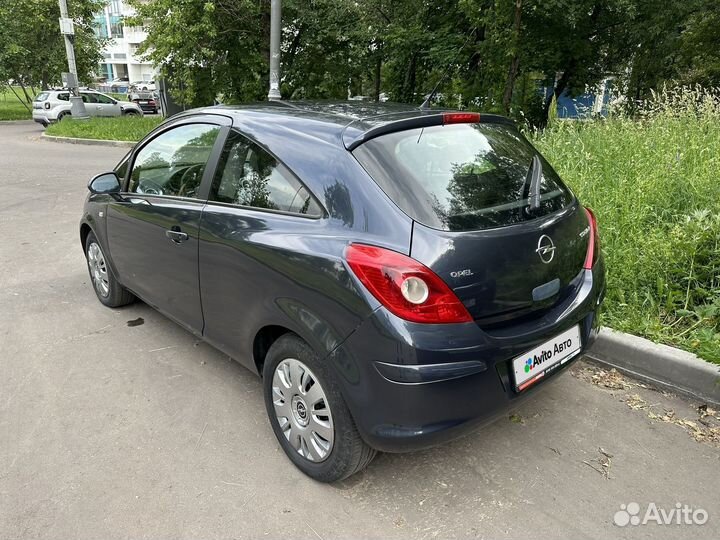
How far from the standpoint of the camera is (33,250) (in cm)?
606

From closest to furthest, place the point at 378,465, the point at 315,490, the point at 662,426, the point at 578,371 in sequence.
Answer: the point at 315,490 → the point at 378,465 → the point at 662,426 → the point at 578,371

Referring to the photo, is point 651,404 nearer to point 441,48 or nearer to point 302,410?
point 302,410

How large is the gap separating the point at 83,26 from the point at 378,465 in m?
29.0

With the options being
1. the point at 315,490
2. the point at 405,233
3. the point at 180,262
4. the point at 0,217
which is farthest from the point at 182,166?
the point at 0,217

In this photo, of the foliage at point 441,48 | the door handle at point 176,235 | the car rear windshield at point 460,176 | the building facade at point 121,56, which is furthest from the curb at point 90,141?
the building facade at point 121,56

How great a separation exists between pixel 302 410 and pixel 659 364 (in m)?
2.22

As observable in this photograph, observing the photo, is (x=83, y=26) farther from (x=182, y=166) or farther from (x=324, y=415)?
(x=324, y=415)

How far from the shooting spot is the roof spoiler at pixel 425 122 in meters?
2.37

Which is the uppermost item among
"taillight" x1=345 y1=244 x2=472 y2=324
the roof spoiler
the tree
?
the tree

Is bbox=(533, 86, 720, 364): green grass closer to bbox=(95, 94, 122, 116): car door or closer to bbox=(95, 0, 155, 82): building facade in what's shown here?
bbox=(95, 94, 122, 116): car door

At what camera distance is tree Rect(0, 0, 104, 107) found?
76.8 feet

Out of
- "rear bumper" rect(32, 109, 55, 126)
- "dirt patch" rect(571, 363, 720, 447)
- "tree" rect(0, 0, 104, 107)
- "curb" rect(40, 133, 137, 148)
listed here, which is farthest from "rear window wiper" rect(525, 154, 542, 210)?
"tree" rect(0, 0, 104, 107)

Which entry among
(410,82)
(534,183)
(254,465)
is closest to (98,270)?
(254,465)

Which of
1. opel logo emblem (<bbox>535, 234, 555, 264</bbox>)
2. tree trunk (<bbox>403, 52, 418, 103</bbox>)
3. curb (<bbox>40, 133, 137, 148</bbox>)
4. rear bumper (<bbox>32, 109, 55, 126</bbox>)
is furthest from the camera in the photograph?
rear bumper (<bbox>32, 109, 55, 126</bbox>)
